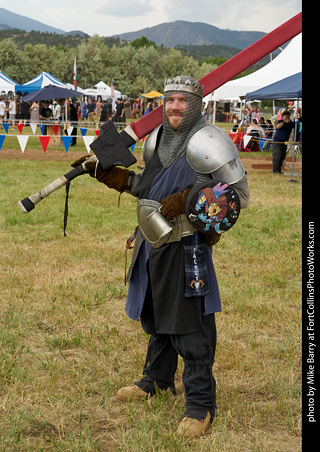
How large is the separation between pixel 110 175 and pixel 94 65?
7484cm

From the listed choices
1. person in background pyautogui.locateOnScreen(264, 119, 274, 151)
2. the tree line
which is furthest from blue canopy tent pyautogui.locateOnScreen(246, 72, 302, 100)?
the tree line

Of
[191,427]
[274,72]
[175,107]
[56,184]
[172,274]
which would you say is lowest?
[191,427]

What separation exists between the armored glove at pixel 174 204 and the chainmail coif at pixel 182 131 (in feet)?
0.65

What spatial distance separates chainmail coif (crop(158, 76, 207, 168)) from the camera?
286 centimetres

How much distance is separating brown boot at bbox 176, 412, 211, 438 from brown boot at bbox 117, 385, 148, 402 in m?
0.41

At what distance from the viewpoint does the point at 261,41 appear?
9.90ft

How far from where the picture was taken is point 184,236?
292 centimetres

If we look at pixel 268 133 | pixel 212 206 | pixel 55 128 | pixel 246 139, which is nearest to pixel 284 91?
pixel 246 139

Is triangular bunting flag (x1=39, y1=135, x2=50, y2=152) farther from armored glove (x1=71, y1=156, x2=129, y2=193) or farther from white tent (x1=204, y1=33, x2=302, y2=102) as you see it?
armored glove (x1=71, y1=156, x2=129, y2=193)

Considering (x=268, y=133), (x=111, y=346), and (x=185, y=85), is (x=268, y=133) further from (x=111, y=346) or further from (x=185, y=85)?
(x=185, y=85)

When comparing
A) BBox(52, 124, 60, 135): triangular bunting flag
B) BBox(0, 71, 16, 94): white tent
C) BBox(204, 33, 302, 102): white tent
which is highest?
BBox(0, 71, 16, 94): white tent

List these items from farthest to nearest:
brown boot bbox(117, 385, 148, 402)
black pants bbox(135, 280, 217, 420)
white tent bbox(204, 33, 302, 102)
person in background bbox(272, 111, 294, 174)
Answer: white tent bbox(204, 33, 302, 102), person in background bbox(272, 111, 294, 174), brown boot bbox(117, 385, 148, 402), black pants bbox(135, 280, 217, 420)
